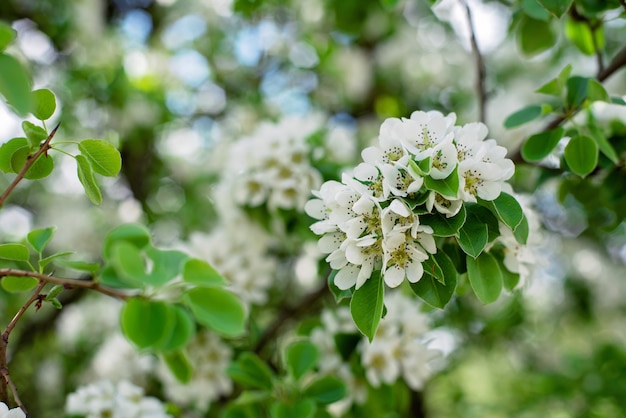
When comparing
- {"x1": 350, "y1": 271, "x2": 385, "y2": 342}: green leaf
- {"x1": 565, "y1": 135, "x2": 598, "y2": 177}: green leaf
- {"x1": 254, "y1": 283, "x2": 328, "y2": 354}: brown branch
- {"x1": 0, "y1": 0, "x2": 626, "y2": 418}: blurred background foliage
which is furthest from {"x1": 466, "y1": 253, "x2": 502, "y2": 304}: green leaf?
{"x1": 0, "y1": 0, "x2": 626, "y2": 418}: blurred background foliage

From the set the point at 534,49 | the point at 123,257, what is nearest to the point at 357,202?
the point at 123,257

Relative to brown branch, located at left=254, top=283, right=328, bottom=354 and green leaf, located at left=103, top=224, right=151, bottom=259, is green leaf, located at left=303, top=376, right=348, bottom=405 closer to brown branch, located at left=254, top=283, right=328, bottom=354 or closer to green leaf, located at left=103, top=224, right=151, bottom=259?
brown branch, located at left=254, top=283, right=328, bottom=354

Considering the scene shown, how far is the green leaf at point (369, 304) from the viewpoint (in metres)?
0.99

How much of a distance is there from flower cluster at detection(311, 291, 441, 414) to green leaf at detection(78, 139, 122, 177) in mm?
810

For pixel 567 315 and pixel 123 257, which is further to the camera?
pixel 567 315

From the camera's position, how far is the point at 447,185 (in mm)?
956

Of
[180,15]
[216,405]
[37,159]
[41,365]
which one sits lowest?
[41,365]

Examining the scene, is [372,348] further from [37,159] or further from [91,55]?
[91,55]

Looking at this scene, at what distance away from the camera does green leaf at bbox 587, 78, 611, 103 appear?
125 cm

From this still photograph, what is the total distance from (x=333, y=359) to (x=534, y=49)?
1058 mm

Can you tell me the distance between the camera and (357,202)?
98 cm

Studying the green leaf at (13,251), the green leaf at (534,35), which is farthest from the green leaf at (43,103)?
the green leaf at (534,35)

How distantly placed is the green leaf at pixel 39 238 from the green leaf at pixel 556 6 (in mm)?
1055

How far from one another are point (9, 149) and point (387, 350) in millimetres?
1009
